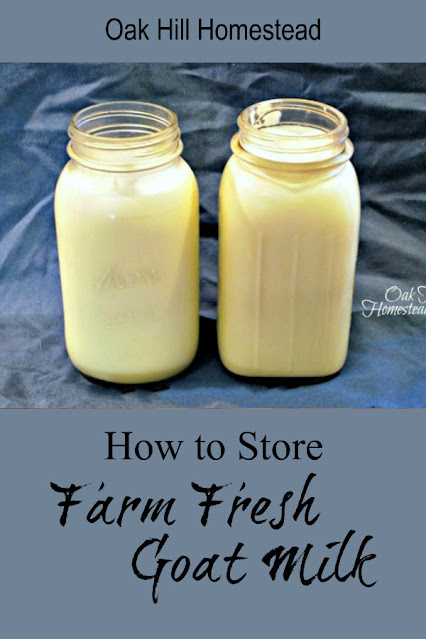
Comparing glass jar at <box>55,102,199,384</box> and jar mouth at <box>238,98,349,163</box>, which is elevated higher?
jar mouth at <box>238,98,349,163</box>

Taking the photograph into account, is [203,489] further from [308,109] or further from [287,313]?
[308,109]

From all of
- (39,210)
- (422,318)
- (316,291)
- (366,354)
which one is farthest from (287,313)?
(39,210)

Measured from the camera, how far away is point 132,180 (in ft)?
5.32

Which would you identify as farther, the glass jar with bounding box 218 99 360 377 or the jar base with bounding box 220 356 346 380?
the jar base with bounding box 220 356 346 380

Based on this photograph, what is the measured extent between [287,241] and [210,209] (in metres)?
0.44

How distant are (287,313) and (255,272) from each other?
82 millimetres

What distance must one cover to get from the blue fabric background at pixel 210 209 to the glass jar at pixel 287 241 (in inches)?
2.7

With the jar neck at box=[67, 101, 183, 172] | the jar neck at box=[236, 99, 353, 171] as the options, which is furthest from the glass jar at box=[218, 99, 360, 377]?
the jar neck at box=[67, 101, 183, 172]

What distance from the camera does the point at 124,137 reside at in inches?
69.0

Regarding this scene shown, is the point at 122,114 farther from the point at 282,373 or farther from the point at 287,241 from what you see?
the point at 282,373

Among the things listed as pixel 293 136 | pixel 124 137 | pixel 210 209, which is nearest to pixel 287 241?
pixel 293 136

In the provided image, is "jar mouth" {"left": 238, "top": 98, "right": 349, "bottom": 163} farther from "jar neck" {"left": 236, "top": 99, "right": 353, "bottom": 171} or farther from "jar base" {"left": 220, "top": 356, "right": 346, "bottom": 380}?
"jar base" {"left": 220, "top": 356, "right": 346, "bottom": 380}

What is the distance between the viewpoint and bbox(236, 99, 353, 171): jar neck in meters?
1.61

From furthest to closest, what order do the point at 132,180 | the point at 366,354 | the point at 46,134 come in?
1. the point at 46,134
2. the point at 366,354
3. the point at 132,180
